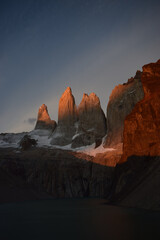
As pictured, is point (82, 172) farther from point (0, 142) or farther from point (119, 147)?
point (0, 142)

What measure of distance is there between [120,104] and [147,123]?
153ft

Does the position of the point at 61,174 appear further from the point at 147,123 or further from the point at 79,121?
the point at 147,123

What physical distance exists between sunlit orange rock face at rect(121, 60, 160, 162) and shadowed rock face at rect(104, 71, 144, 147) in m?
33.8

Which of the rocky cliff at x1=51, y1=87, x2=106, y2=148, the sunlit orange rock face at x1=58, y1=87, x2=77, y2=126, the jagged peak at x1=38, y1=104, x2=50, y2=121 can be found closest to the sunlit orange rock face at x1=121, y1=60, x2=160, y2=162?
the rocky cliff at x1=51, y1=87, x2=106, y2=148

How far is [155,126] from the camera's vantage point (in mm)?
33781

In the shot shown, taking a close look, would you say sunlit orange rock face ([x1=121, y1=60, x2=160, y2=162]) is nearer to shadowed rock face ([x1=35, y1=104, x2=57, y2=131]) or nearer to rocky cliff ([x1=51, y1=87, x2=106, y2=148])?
rocky cliff ([x1=51, y1=87, x2=106, y2=148])

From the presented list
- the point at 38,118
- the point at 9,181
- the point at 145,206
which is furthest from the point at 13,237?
the point at 38,118

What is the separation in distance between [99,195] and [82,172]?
894 cm

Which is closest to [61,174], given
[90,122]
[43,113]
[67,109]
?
[90,122]

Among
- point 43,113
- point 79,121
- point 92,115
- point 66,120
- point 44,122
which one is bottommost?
point 79,121

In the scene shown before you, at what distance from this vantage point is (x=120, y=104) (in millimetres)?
81438

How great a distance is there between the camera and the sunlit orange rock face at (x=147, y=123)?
33406mm

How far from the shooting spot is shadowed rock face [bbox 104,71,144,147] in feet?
248

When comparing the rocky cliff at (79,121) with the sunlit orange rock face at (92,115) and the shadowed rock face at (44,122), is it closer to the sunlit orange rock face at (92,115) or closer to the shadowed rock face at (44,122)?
the sunlit orange rock face at (92,115)
